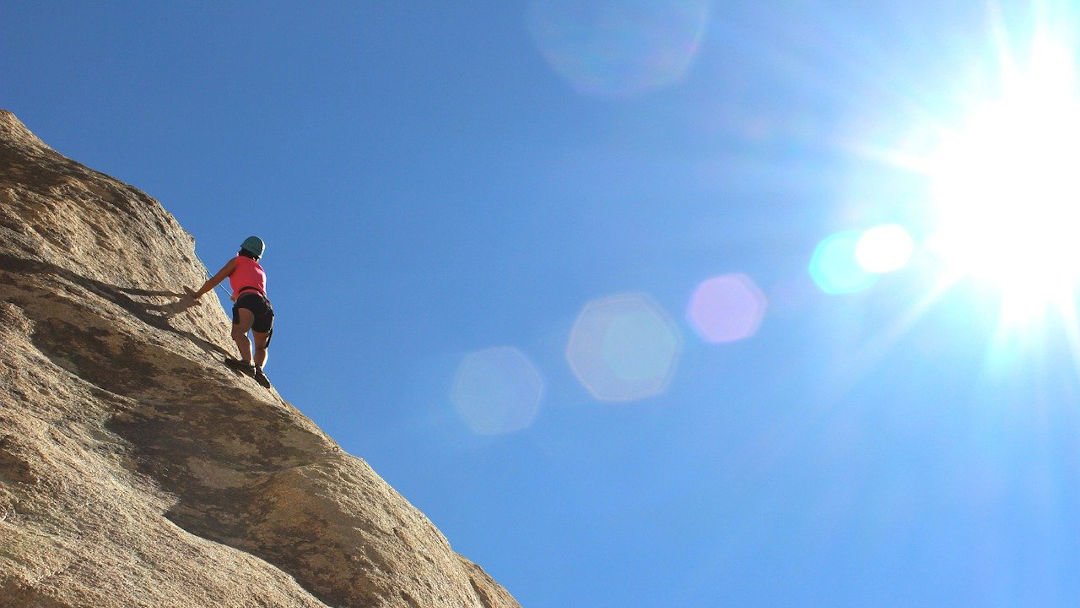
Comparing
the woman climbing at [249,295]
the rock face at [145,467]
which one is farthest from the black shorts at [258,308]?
the rock face at [145,467]

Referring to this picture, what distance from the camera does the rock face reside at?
5320 mm

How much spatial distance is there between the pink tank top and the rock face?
0.79m

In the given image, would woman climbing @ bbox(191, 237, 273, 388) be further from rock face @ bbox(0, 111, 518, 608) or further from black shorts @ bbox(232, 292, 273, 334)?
rock face @ bbox(0, 111, 518, 608)

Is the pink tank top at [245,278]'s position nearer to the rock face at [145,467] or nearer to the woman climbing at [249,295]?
the woman climbing at [249,295]

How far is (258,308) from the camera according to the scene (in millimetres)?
11727

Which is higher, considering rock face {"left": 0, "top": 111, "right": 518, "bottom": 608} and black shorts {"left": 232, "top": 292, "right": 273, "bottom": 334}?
black shorts {"left": 232, "top": 292, "right": 273, "bottom": 334}

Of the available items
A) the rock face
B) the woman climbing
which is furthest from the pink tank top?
the rock face

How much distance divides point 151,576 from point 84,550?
411mm

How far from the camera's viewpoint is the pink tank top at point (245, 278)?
466 inches

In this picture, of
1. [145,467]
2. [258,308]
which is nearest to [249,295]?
[258,308]

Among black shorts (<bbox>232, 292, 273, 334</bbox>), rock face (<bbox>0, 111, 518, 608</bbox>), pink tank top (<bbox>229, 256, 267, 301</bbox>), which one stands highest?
pink tank top (<bbox>229, 256, 267, 301</bbox>)

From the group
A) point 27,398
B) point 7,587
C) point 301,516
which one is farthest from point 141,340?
point 7,587

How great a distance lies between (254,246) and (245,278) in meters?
0.59

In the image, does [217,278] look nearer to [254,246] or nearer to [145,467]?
[254,246]
